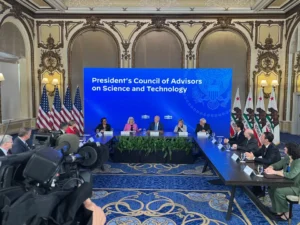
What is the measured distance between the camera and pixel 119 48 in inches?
490

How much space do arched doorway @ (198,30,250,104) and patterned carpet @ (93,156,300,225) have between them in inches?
289

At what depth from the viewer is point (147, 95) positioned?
8562 mm

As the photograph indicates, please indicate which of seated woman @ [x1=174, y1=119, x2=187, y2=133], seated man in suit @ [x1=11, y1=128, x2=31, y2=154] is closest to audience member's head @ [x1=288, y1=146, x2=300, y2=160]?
seated man in suit @ [x1=11, y1=128, x2=31, y2=154]

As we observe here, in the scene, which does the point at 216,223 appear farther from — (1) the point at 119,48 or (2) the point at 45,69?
(2) the point at 45,69

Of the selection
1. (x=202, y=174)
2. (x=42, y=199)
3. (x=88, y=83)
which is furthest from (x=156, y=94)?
(x=42, y=199)

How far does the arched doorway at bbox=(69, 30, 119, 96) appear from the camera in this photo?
494 inches

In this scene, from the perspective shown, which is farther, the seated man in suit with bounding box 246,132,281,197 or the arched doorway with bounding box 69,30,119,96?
the arched doorway with bounding box 69,30,119,96

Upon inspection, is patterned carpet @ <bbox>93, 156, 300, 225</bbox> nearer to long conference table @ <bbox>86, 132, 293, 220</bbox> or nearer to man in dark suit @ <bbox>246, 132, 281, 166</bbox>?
long conference table @ <bbox>86, 132, 293, 220</bbox>

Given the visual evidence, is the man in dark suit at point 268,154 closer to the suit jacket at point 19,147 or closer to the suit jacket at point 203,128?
the suit jacket at point 203,128

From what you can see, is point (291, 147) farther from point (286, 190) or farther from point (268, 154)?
point (268, 154)

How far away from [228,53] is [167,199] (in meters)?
9.44

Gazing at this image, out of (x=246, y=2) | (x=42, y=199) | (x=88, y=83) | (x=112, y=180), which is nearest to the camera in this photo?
(x=42, y=199)

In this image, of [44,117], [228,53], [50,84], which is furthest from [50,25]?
[228,53]

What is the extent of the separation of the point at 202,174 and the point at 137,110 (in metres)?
3.25
